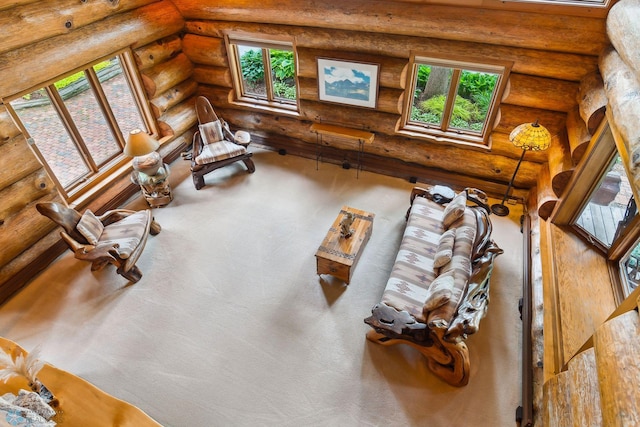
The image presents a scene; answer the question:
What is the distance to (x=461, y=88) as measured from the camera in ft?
18.3

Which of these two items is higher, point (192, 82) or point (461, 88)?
point (461, 88)

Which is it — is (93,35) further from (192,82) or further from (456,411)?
(456,411)

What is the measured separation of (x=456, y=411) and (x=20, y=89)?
6.12 metres

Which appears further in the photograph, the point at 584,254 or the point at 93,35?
the point at 93,35

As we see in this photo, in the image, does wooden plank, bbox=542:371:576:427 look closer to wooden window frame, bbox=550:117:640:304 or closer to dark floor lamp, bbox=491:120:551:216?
wooden window frame, bbox=550:117:640:304

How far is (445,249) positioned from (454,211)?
2.17 ft

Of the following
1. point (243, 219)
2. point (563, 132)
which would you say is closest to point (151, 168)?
point (243, 219)

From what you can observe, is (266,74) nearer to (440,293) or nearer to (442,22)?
(442,22)

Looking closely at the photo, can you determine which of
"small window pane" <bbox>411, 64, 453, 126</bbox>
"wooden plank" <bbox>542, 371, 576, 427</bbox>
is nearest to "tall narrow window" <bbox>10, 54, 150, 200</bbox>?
"small window pane" <bbox>411, 64, 453, 126</bbox>

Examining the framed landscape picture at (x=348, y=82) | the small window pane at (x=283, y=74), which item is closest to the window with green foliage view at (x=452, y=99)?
the framed landscape picture at (x=348, y=82)

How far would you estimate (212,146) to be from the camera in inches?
258

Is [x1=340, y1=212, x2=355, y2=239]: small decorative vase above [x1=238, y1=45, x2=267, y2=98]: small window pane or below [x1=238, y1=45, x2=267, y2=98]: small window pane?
below

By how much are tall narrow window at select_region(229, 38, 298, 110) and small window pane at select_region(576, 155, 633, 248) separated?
481 cm

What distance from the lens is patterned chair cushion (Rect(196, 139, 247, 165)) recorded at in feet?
20.5
